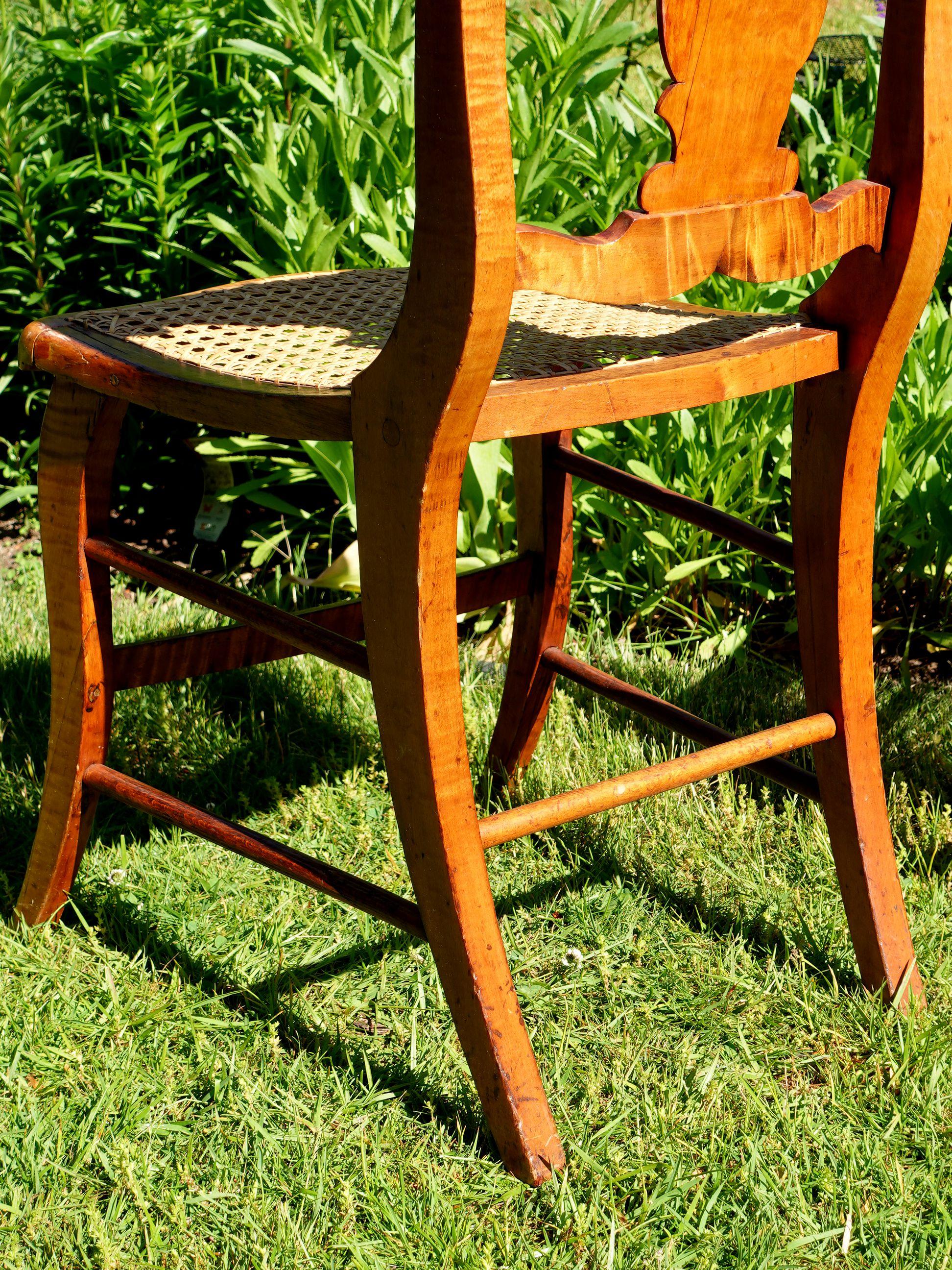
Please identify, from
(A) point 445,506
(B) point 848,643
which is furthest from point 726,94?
(B) point 848,643

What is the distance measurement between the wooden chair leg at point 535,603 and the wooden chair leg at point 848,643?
17.0 inches

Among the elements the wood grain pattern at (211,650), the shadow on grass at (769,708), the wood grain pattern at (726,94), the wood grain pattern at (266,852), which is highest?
the wood grain pattern at (726,94)

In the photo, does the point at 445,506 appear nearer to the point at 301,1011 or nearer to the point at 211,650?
the point at 211,650

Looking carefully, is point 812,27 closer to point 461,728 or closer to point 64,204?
point 461,728

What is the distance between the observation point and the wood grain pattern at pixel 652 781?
3.97 ft

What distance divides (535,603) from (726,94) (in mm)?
904

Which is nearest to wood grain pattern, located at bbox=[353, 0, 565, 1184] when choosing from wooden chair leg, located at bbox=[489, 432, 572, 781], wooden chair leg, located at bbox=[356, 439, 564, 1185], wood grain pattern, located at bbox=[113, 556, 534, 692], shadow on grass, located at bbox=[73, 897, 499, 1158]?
wooden chair leg, located at bbox=[356, 439, 564, 1185]

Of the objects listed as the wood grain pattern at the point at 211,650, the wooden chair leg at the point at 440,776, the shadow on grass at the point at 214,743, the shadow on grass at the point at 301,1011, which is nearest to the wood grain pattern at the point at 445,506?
the wooden chair leg at the point at 440,776

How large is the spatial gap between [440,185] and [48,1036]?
3.50ft

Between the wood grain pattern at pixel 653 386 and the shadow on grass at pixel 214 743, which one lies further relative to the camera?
the shadow on grass at pixel 214 743

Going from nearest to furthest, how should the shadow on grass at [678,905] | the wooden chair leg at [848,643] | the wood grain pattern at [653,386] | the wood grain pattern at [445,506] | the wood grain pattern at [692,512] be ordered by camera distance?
the wood grain pattern at [445,506] < the wood grain pattern at [653,386] < the wooden chair leg at [848,643] < the wood grain pattern at [692,512] < the shadow on grass at [678,905]

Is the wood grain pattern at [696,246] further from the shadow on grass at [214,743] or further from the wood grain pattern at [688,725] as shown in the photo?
the shadow on grass at [214,743]

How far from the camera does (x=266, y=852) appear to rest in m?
1.33

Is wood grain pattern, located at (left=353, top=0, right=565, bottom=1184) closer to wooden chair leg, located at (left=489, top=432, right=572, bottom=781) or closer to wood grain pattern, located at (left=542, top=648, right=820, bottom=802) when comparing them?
wood grain pattern, located at (left=542, top=648, right=820, bottom=802)
